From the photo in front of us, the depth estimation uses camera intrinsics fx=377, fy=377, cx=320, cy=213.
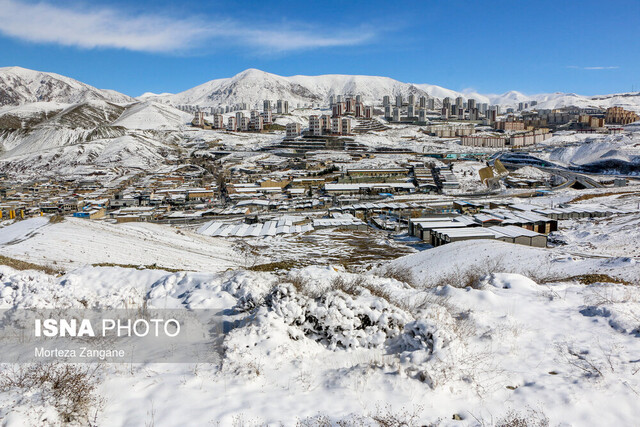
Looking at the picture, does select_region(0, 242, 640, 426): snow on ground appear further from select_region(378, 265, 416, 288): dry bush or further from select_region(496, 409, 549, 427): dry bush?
select_region(378, 265, 416, 288): dry bush

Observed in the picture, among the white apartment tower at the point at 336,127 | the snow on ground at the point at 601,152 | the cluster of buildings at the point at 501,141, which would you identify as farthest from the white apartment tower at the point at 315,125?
the snow on ground at the point at 601,152

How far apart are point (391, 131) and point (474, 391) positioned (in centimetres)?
8686

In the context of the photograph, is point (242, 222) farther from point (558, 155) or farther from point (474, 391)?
point (558, 155)

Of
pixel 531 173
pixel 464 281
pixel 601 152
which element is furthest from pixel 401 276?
pixel 601 152

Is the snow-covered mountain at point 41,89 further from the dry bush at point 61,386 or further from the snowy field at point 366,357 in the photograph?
the dry bush at point 61,386

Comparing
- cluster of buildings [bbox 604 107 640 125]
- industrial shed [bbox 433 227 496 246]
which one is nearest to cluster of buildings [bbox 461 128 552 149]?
cluster of buildings [bbox 604 107 640 125]

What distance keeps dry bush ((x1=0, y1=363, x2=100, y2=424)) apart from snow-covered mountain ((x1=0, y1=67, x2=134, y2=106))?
18473 cm

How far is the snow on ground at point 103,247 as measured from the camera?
1045 cm

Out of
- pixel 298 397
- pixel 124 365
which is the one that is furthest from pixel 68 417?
pixel 298 397

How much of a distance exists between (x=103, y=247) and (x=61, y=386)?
33.8 feet

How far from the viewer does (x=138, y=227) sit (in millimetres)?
16438

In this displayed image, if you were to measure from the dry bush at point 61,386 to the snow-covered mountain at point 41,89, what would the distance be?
606 feet

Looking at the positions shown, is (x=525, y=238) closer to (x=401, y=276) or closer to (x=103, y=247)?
(x=401, y=276)

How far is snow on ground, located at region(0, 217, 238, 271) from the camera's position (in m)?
10.5
